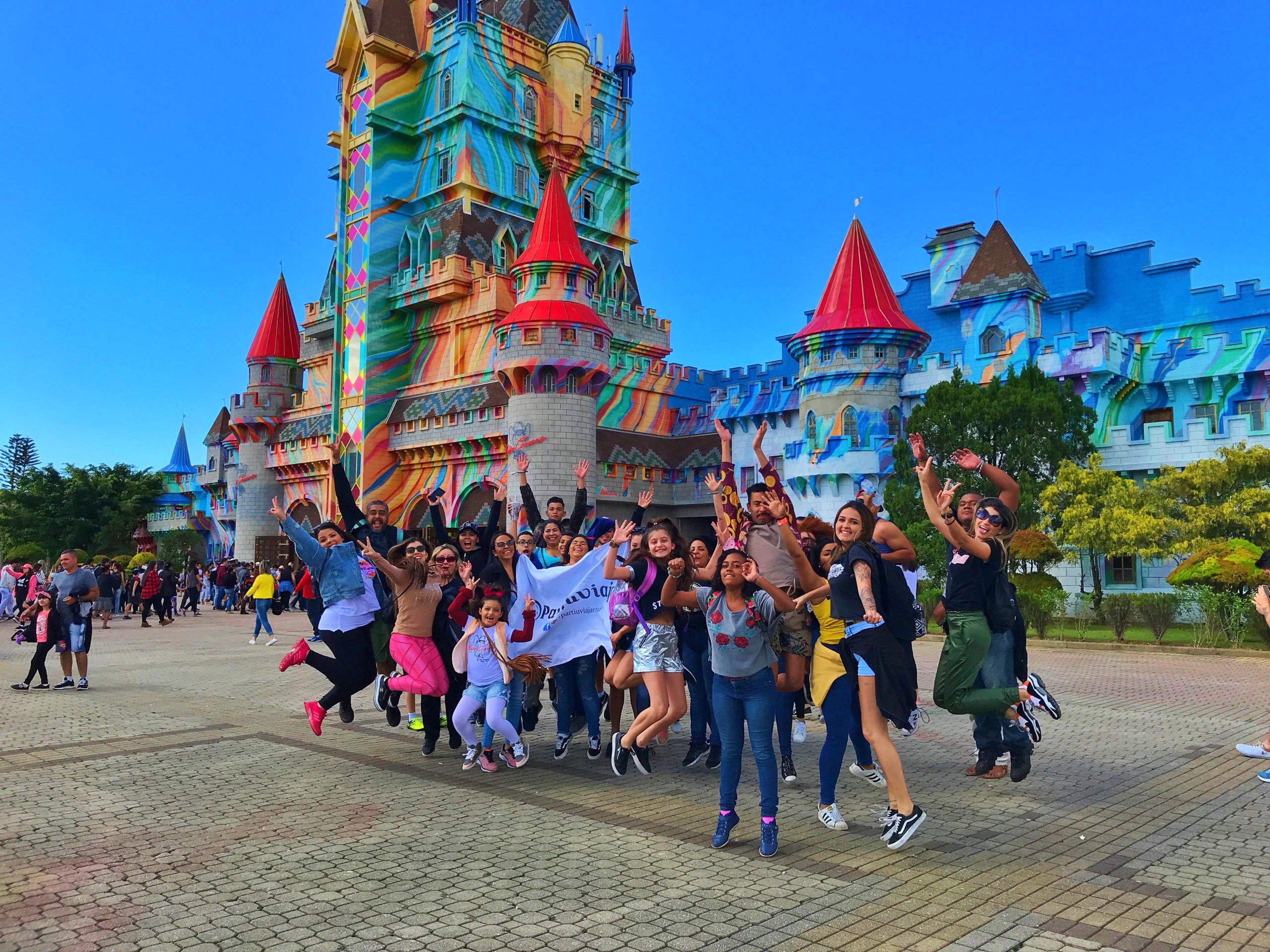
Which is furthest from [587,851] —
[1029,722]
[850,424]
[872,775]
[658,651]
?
[850,424]

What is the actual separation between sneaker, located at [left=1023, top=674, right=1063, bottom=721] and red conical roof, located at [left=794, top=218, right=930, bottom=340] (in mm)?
26622

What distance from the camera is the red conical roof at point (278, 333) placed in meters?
52.0

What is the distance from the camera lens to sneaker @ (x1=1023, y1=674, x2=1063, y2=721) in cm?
705

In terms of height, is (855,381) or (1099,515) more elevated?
(855,381)

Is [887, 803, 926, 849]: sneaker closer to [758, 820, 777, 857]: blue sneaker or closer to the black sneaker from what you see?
[758, 820, 777, 857]: blue sneaker

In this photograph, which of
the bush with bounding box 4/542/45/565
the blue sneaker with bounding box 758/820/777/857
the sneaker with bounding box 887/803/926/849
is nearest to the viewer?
the blue sneaker with bounding box 758/820/777/857

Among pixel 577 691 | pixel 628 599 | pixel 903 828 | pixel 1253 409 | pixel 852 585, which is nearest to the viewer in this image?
pixel 903 828

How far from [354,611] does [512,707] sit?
1.62 m

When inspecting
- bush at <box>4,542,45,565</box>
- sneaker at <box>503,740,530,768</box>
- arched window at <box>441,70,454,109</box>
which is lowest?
sneaker at <box>503,740,530,768</box>

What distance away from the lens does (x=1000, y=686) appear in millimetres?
7031

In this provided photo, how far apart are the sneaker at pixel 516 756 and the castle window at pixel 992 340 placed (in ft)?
104

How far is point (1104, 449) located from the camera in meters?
30.5

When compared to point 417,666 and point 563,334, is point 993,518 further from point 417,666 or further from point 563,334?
point 563,334

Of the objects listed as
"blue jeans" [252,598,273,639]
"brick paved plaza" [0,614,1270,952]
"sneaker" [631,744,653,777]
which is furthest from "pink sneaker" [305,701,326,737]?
"blue jeans" [252,598,273,639]
